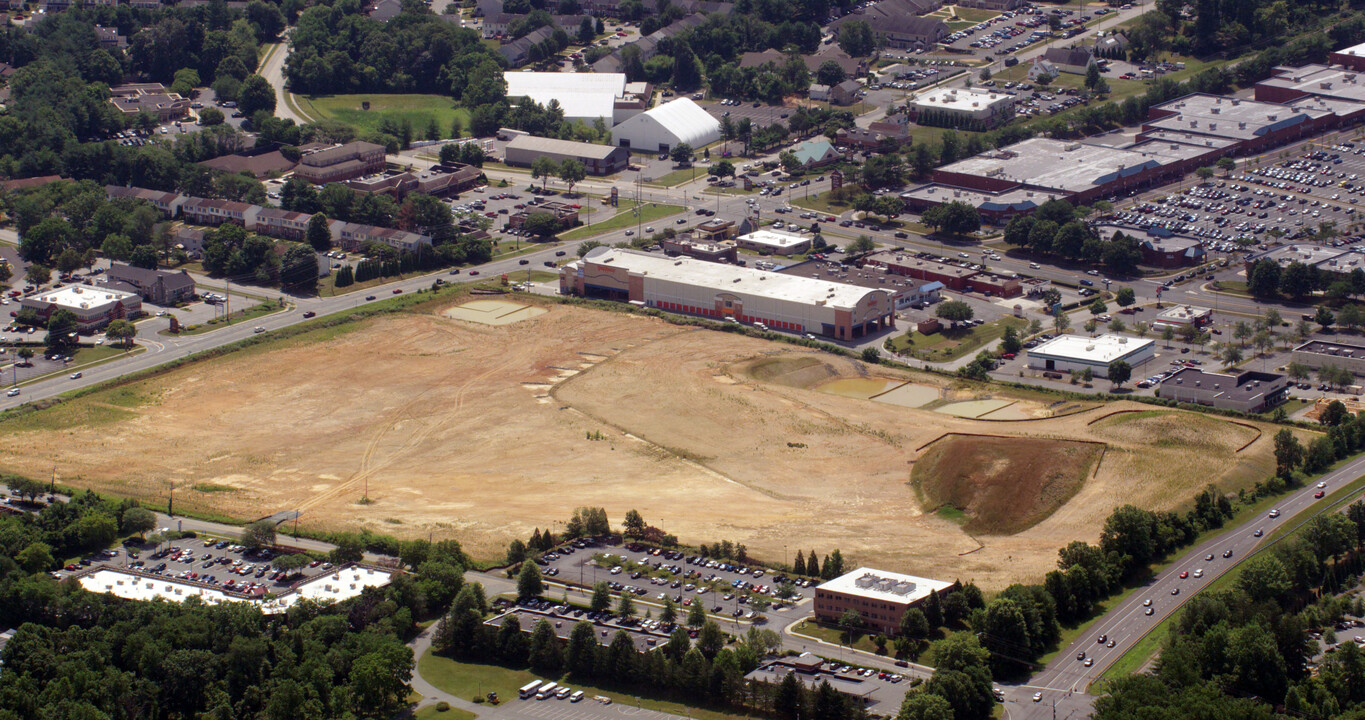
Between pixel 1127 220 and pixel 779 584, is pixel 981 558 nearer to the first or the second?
pixel 779 584

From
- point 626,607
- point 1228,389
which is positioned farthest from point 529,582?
point 1228,389

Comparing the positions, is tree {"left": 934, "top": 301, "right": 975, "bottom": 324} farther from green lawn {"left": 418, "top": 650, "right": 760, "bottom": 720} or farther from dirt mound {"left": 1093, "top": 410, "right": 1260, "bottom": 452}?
green lawn {"left": 418, "top": 650, "right": 760, "bottom": 720}

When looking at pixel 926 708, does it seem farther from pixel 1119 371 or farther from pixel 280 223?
pixel 280 223

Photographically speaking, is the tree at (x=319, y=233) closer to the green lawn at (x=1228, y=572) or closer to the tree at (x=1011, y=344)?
the tree at (x=1011, y=344)

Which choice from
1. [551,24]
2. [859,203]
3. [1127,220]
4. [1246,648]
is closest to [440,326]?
[859,203]

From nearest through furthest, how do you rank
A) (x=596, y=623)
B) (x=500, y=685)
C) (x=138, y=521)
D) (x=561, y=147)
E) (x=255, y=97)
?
(x=500, y=685) < (x=596, y=623) < (x=138, y=521) < (x=561, y=147) < (x=255, y=97)

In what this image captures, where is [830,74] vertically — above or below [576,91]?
above

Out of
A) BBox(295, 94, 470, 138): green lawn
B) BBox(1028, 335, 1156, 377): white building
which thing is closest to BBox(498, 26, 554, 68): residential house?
BBox(295, 94, 470, 138): green lawn
